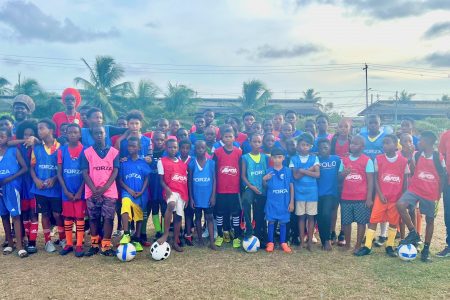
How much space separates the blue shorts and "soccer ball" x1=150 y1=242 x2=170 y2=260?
2.23 m

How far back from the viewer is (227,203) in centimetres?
614

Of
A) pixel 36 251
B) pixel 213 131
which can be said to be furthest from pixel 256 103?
pixel 36 251

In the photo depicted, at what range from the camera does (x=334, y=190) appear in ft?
19.8

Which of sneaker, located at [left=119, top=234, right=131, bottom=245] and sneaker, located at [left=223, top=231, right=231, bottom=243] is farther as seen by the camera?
sneaker, located at [left=223, top=231, right=231, bottom=243]

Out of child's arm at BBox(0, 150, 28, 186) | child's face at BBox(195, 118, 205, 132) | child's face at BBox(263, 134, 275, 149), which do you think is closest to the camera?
child's arm at BBox(0, 150, 28, 186)

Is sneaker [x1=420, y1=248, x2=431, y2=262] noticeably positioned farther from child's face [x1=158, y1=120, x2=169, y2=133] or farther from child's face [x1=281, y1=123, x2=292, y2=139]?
child's face [x1=158, y1=120, x2=169, y2=133]

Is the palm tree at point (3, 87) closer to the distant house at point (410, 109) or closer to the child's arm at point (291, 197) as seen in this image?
the child's arm at point (291, 197)

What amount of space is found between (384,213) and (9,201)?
5.92 metres

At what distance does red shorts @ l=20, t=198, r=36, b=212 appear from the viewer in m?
5.92

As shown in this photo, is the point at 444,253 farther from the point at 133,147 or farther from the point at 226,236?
the point at 133,147

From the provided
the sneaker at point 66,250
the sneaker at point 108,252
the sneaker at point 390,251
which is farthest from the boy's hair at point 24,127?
the sneaker at point 390,251

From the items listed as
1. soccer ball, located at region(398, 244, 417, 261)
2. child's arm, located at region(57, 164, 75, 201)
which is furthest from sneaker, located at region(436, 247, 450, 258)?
child's arm, located at region(57, 164, 75, 201)

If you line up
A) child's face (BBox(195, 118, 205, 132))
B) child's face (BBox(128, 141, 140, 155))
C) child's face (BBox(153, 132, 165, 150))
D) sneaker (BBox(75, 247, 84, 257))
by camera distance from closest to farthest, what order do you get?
sneaker (BBox(75, 247, 84, 257))
child's face (BBox(128, 141, 140, 155))
child's face (BBox(153, 132, 165, 150))
child's face (BBox(195, 118, 205, 132))

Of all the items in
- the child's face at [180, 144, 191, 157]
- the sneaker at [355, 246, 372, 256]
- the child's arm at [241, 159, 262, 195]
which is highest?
the child's face at [180, 144, 191, 157]
